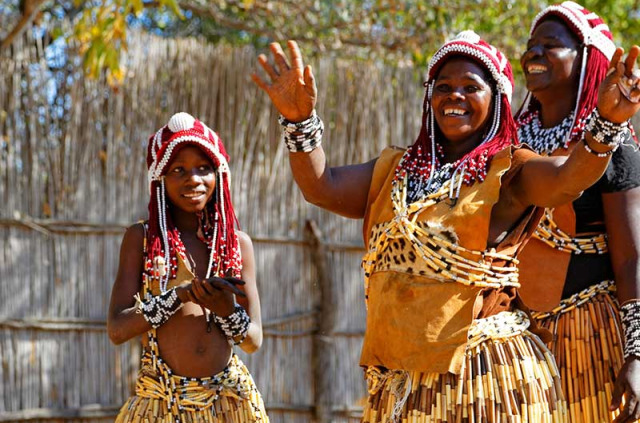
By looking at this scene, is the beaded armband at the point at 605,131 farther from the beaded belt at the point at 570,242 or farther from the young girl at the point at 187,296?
the young girl at the point at 187,296

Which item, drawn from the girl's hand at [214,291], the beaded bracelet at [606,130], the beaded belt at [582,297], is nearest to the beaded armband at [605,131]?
the beaded bracelet at [606,130]

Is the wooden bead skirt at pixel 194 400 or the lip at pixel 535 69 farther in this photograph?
the wooden bead skirt at pixel 194 400

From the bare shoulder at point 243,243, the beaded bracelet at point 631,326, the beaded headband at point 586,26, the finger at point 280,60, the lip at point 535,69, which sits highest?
the beaded headband at point 586,26

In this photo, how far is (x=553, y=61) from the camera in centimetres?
388

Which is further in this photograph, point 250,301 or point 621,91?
point 250,301

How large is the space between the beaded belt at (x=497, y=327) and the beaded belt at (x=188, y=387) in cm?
140

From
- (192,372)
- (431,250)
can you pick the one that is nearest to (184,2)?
(192,372)

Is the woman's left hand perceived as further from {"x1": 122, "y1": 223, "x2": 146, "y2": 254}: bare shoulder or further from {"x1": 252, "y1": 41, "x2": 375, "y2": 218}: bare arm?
{"x1": 122, "y1": 223, "x2": 146, "y2": 254}: bare shoulder

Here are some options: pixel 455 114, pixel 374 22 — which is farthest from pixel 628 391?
pixel 374 22

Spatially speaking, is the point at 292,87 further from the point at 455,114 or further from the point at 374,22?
the point at 374,22

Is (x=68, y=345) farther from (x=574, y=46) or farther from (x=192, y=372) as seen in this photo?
(x=574, y=46)

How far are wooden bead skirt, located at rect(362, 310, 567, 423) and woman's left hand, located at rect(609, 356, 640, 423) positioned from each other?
20cm

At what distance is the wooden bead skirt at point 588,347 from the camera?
11.6ft

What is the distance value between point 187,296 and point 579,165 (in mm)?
1694
